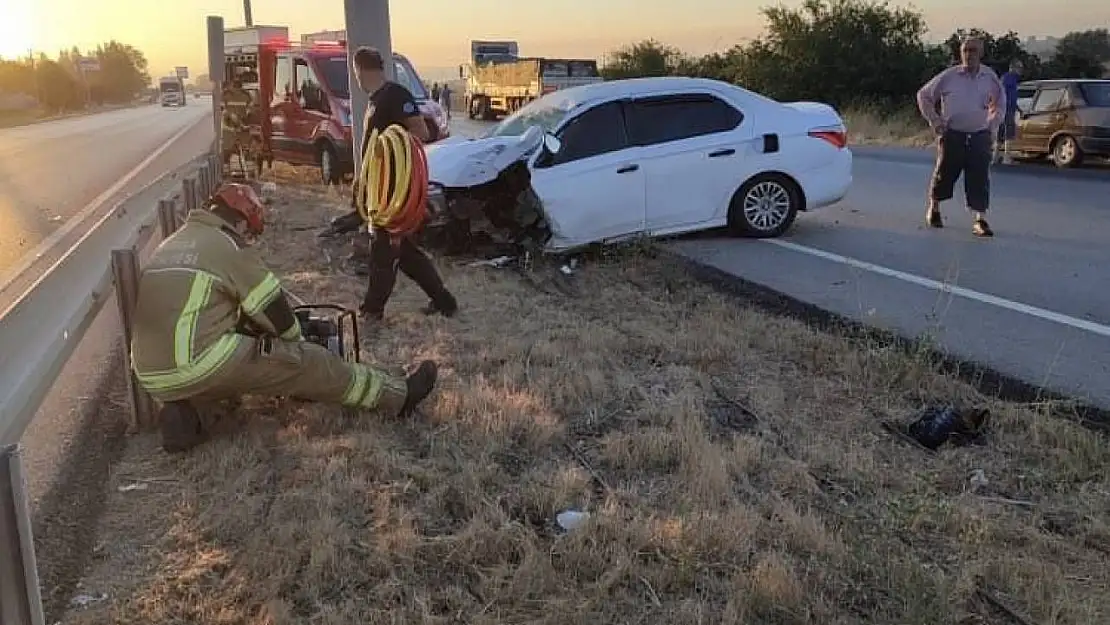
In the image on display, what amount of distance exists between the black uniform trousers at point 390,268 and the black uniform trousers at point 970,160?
556cm

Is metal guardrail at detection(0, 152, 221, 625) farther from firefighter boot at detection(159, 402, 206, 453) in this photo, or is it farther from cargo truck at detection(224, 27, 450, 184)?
cargo truck at detection(224, 27, 450, 184)

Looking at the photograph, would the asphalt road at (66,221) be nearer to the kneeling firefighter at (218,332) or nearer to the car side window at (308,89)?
the kneeling firefighter at (218,332)

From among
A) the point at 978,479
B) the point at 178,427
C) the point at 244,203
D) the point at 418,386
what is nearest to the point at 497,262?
the point at 418,386

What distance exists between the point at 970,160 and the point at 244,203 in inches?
292

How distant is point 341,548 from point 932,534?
6.93 feet

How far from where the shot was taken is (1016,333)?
20.9 feet

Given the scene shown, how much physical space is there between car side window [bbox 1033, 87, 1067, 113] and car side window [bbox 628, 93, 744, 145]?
10236 millimetres

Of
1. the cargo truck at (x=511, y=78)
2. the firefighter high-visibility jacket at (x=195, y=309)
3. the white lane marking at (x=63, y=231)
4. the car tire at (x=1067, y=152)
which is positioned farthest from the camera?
the cargo truck at (x=511, y=78)

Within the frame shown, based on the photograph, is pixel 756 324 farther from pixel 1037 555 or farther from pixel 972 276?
pixel 1037 555

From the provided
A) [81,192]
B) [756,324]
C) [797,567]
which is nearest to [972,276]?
[756,324]

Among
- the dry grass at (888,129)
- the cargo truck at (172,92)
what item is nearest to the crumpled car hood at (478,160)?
the dry grass at (888,129)

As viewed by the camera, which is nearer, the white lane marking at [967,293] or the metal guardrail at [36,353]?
the metal guardrail at [36,353]

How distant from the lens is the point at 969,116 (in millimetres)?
9461

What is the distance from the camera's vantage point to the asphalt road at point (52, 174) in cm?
1238
